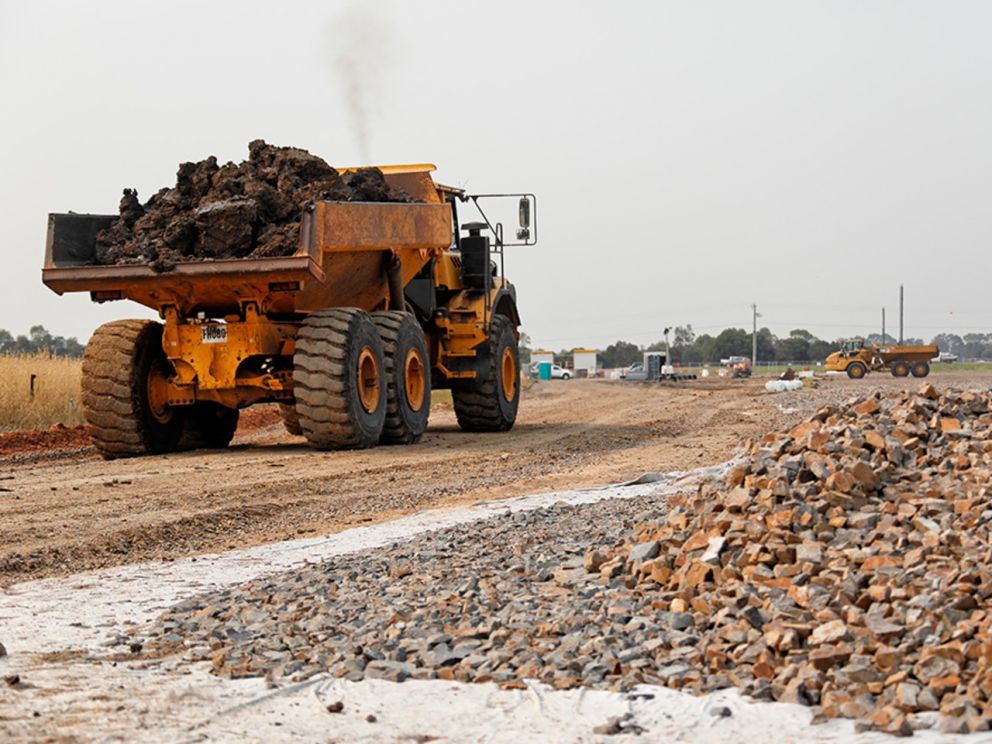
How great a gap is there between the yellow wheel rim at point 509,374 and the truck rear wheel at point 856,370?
3208 cm

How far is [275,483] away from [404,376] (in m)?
3.65

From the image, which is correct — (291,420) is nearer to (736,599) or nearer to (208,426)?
(208,426)

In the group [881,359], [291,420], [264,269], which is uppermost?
[264,269]

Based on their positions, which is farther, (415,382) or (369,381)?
(415,382)

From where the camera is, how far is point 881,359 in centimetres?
4841

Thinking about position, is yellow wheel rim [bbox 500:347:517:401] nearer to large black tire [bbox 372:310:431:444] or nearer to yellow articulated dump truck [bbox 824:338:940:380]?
large black tire [bbox 372:310:431:444]

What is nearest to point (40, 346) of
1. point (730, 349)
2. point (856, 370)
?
point (856, 370)

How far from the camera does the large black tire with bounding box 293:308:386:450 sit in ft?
42.8

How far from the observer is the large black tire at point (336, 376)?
1303 cm

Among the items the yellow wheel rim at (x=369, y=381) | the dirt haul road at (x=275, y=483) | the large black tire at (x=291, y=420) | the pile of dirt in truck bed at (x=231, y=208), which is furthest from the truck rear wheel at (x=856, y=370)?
the yellow wheel rim at (x=369, y=381)

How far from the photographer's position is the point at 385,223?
14086mm

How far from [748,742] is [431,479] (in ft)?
25.2

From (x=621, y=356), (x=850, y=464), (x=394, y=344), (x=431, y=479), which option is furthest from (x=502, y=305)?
(x=621, y=356)

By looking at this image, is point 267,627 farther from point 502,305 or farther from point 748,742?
point 502,305
